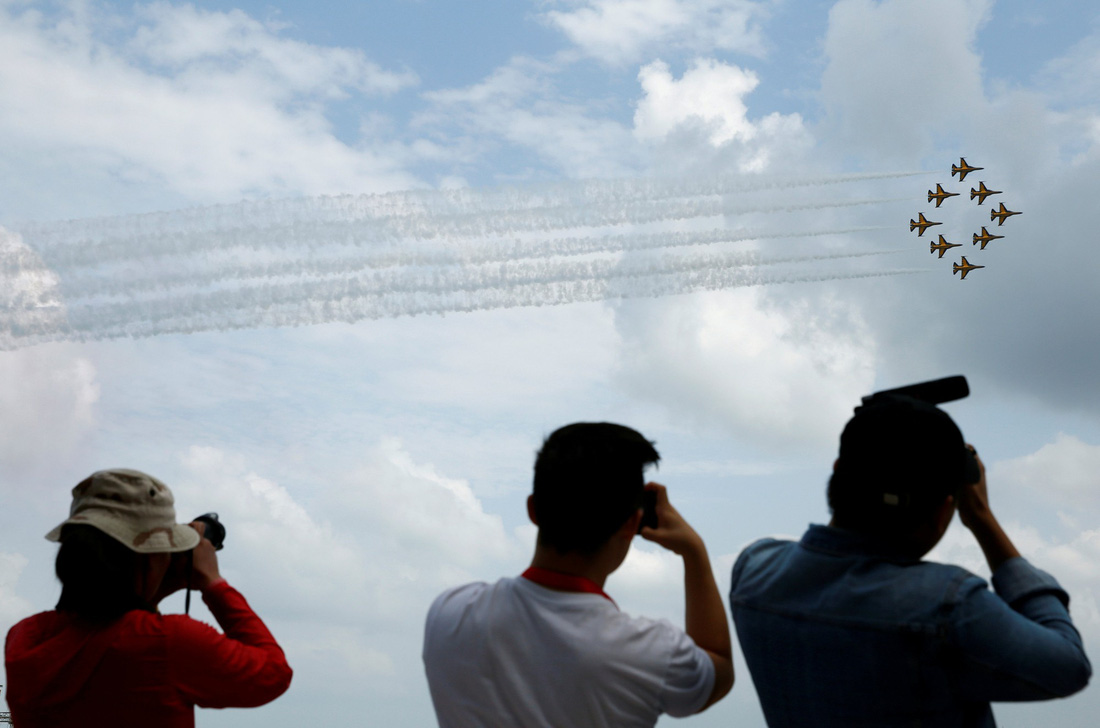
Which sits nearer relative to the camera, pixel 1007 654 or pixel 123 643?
pixel 1007 654

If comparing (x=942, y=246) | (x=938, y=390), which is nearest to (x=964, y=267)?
(x=942, y=246)

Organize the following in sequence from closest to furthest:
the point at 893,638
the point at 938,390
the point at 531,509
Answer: the point at 893,638
the point at 531,509
the point at 938,390

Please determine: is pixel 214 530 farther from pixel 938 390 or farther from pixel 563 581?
pixel 938 390

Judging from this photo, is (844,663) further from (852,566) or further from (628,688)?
(628,688)

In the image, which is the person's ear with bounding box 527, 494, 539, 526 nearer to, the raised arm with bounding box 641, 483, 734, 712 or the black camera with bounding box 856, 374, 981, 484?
the raised arm with bounding box 641, 483, 734, 712

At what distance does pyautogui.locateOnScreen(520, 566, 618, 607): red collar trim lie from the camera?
3873mm

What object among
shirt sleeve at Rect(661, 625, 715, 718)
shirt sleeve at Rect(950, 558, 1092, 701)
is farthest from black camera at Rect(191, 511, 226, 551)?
shirt sleeve at Rect(950, 558, 1092, 701)

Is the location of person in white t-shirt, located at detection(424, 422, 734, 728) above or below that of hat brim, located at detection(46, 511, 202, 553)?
below

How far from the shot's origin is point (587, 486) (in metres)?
3.82

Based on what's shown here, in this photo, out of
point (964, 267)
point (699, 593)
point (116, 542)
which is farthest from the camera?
point (964, 267)

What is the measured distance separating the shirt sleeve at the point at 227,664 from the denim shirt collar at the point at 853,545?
2.81 meters

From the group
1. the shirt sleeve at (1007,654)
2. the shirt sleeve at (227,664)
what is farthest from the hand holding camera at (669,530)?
the shirt sleeve at (227,664)

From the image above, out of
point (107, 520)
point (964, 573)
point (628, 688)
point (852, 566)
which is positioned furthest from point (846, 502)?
point (107, 520)

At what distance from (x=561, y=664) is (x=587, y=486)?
0.72 m
